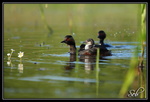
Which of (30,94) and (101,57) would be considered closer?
(30,94)

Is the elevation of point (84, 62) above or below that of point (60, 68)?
above

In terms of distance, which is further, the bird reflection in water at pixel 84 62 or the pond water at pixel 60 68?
the bird reflection in water at pixel 84 62

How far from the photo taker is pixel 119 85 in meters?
8.68

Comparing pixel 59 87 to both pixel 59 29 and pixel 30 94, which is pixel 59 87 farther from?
pixel 59 29

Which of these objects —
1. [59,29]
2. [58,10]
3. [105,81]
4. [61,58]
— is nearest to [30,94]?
[105,81]

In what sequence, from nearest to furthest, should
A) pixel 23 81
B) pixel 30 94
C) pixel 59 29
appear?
pixel 30 94, pixel 23 81, pixel 59 29

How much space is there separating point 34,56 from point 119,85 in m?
4.95

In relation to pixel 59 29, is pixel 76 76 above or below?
below

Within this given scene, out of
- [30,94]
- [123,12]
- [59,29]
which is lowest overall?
[30,94]

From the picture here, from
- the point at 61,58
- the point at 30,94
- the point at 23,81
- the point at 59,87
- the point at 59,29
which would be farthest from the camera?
the point at 59,29

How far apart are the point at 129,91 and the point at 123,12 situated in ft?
80.4

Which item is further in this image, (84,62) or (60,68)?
(84,62)

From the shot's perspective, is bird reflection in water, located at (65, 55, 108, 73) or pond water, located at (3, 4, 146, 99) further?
bird reflection in water, located at (65, 55, 108, 73)

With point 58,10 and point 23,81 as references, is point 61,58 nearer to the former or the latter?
point 23,81
